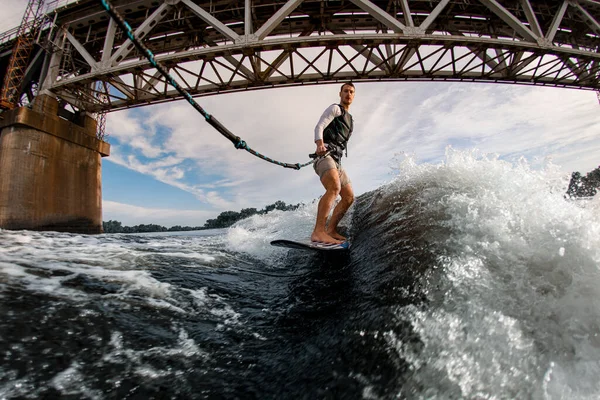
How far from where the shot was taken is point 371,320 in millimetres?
1758

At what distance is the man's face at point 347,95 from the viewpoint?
4.10 m

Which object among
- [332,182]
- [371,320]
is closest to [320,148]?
[332,182]

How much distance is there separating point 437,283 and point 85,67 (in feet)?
58.5

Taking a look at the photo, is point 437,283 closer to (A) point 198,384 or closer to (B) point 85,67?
(A) point 198,384

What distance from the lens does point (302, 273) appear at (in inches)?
143

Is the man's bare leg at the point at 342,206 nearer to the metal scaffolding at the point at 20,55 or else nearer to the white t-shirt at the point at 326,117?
the white t-shirt at the point at 326,117

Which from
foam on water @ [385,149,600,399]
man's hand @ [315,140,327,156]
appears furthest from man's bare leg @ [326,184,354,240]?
foam on water @ [385,149,600,399]

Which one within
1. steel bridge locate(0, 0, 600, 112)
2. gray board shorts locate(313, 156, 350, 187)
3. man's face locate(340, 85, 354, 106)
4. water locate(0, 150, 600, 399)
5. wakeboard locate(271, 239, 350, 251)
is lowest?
water locate(0, 150, 600, 399)

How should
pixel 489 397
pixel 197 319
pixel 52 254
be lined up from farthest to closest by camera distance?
pixel 52 254, pixel 197 319, pixel 489 397

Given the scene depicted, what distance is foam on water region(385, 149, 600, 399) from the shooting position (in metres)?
1.24

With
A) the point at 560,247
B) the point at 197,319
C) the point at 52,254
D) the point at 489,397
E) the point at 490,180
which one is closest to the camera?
the point at 489,397

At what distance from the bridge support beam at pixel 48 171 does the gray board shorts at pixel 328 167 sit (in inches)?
449

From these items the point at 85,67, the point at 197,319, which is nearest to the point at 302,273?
the point at 197,319

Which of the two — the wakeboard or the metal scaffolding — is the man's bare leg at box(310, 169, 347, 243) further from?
the metal scaffolding
